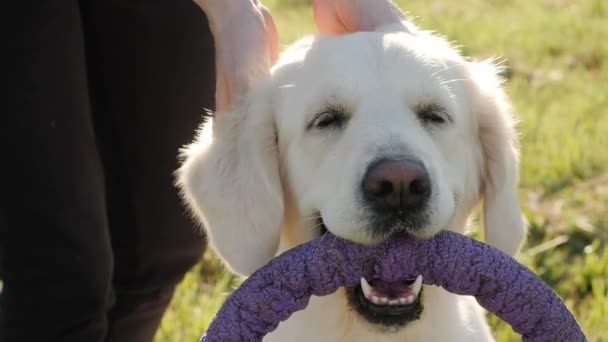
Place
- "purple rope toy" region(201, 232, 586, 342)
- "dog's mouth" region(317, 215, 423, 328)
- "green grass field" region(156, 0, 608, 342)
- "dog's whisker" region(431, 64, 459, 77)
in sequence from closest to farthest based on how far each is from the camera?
"purple rope toy" region(201, 232, 586, 342) → "dog's mouth" region(317, 215, 423, 328) → "dog's whisker" region(431, 64, 459, 77) → "green grass field" region(156, 0, 608, 342)

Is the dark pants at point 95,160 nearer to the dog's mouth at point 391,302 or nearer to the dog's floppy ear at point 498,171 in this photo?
the dog's mouth at point 391,302

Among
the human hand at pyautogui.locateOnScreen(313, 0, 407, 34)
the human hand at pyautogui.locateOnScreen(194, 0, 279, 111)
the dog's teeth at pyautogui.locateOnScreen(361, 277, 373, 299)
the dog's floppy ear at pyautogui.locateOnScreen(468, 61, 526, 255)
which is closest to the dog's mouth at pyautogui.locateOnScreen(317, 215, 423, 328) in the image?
the dog's teeth at pyautogui.locateOnScreen(361, 277, 373, 299)

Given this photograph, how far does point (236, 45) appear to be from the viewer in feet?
10.7

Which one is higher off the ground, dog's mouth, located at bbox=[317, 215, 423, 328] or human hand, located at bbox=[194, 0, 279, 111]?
human hand, located at bbox=[194, 0, 279, 111]

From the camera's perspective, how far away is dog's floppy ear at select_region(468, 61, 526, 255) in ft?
11.0

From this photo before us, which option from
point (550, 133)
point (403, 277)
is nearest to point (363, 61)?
point (403, 277)

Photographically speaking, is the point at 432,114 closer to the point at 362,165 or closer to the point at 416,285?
the point at 362,165

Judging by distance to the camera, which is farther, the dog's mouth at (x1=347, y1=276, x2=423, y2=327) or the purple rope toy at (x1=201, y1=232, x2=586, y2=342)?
the dog's mouth at (x1=347, y1=276, x2=423, y2=327)

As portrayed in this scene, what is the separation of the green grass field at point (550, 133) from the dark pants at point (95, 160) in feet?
2.17

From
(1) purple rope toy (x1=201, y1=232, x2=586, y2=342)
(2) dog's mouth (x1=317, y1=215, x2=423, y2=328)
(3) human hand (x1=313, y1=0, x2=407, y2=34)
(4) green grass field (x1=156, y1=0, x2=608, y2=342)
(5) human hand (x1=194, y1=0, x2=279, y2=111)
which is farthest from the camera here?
(4) green grass field (x1=156, y1=0, x2=608, y2=342)

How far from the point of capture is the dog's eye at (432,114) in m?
3.09

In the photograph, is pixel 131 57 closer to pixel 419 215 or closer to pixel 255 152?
pixel 255 152

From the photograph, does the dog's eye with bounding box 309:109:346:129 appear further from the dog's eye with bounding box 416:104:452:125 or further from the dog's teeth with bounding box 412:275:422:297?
the dog's teeth with bounding box 412:275:422:297

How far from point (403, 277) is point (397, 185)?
1.01ft
